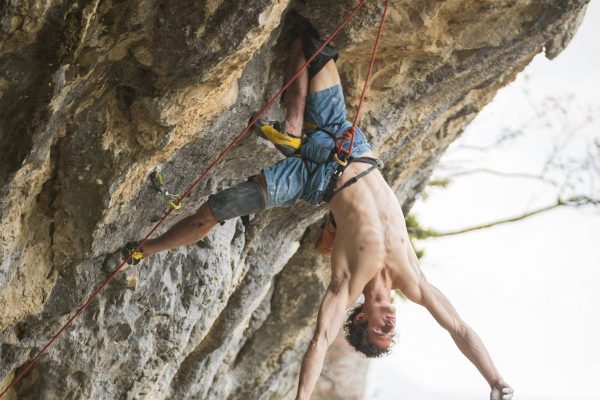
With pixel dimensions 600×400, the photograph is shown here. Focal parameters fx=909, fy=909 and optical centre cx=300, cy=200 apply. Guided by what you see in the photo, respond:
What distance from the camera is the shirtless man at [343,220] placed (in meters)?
5.35

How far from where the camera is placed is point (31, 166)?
4.61 meters

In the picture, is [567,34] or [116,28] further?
[567,34]

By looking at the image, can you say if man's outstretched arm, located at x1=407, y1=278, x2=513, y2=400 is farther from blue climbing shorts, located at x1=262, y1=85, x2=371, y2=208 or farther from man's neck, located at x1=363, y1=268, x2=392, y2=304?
blue climbing shorts, located at x1=262, y1=85, x2=371, y2=208

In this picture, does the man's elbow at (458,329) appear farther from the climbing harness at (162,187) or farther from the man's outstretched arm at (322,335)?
the climbing harness at (162,187)

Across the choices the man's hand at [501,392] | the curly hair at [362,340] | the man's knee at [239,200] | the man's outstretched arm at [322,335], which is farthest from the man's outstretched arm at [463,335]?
the man's knee at [239,200]

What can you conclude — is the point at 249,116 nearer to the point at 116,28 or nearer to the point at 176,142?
the point at 176,142

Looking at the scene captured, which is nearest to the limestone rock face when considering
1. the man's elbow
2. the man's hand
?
the man's elbow

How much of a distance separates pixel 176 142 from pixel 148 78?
0.51 meters

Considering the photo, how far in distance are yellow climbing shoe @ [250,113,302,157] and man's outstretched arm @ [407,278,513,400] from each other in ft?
3.76

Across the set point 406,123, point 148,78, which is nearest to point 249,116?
point 148,78

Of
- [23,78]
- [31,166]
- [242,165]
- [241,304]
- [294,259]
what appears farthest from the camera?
[294,259]

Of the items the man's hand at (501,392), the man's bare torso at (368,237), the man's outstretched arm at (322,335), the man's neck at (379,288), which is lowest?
the man's outstretched arm at (322,335)

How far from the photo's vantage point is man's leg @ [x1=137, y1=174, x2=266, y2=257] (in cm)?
538

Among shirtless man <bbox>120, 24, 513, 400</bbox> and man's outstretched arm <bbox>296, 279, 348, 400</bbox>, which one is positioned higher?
shirtless man <bbox>120, 24, 513, 400</bbox>
